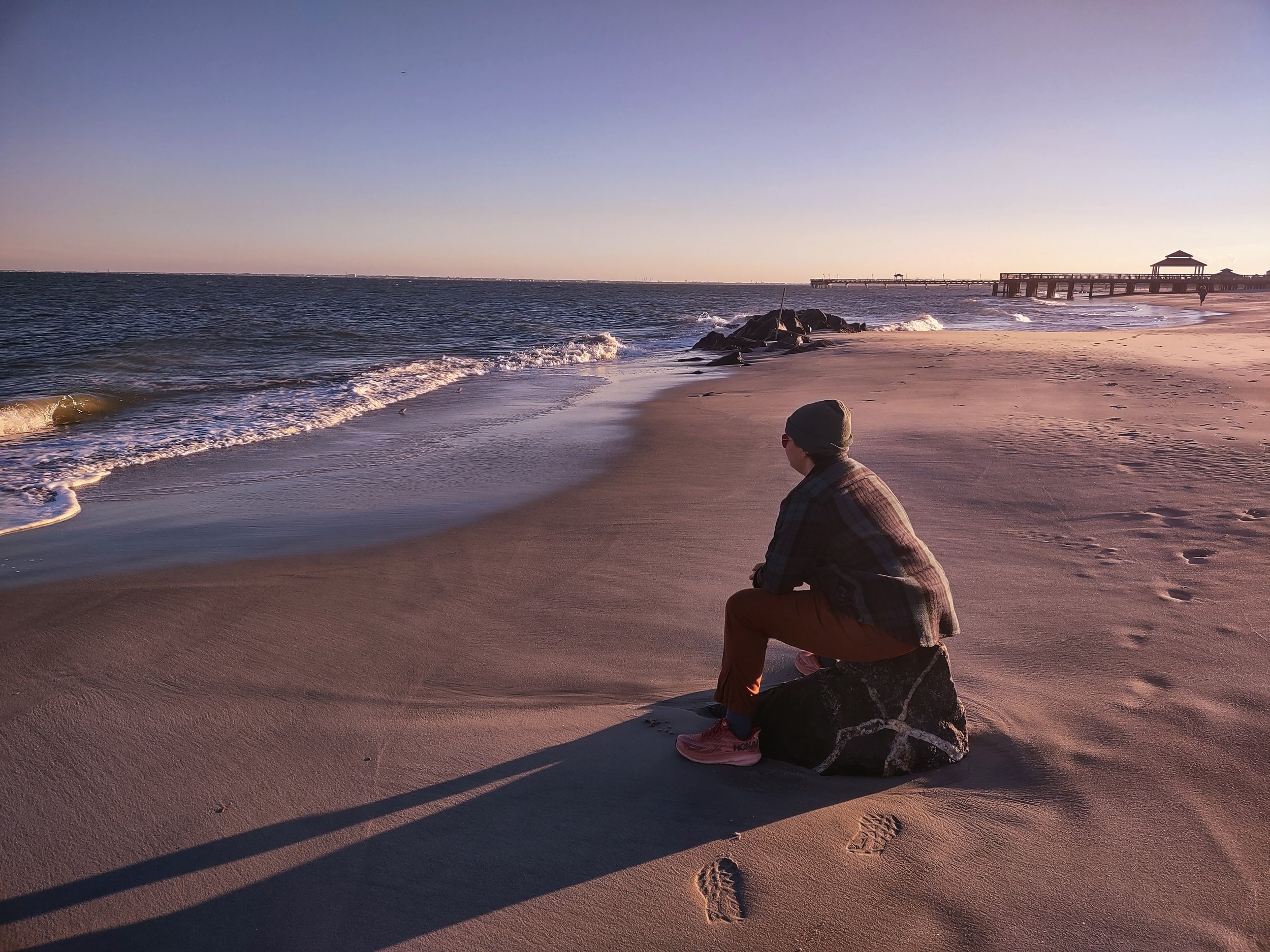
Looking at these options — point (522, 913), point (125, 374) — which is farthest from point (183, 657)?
point (125, 374)

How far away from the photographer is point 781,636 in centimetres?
303

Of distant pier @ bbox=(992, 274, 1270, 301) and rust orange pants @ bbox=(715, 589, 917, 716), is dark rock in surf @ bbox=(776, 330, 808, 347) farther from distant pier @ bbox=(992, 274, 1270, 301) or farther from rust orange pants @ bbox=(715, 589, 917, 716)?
distant pier @ bbox=(992, 274, 1270, 301)

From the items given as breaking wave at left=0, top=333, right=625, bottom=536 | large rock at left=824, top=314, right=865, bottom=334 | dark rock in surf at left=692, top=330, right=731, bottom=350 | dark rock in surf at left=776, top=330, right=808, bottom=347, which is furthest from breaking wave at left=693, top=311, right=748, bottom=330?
breaking wave at left=0, top=333, right=625, bottom=536

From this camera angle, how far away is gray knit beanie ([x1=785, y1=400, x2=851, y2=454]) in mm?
2910

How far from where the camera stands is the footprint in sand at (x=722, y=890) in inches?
92.1

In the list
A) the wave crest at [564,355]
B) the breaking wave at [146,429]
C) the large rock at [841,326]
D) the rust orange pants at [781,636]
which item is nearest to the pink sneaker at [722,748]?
the rust orange pants at [781,636]

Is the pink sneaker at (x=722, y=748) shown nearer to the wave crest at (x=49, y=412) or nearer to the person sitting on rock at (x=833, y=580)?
the person sitting on rock at (x=833, y=580)

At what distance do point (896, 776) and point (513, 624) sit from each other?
2325 millimetres

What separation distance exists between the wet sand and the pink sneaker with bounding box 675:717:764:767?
6cm

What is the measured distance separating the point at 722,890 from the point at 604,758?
838mm

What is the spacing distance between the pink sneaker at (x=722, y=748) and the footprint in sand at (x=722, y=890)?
52cm

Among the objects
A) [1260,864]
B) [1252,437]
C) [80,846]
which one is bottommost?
[80,846]

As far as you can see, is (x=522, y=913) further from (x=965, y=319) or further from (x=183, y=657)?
(x=965, y=319)

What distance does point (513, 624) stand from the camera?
4.55 meters
